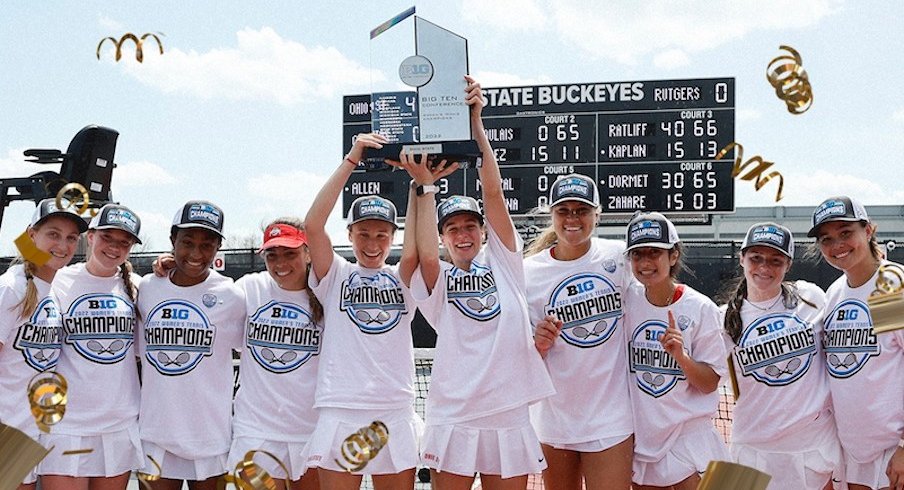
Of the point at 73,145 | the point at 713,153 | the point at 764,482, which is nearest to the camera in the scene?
the point at 764,482

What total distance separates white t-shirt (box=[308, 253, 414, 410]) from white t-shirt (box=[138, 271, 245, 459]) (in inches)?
19.6

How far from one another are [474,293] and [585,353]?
61cm

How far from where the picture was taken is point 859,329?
3.73 metres

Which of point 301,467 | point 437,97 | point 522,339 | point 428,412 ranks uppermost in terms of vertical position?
point 437,97

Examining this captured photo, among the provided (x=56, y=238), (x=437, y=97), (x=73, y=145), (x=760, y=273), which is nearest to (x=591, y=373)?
(x=760, y=273)

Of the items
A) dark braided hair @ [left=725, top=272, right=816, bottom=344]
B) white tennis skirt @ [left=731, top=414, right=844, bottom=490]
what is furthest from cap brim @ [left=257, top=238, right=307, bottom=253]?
white tennis skirt @ [left=731, top=414, right=844, bottom=490]

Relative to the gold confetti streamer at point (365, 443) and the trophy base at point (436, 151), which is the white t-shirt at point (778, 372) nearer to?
the trophy base at point (436, 151)

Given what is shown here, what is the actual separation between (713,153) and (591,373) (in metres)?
12.6

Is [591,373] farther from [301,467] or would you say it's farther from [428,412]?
[301,467]

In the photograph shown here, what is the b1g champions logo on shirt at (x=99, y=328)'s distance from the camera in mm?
3811

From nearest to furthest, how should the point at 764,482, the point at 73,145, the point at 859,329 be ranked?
the point at 764,482
the point at 859,329
the point at 73,145

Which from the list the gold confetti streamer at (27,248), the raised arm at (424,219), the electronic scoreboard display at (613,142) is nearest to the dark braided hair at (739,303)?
the raised arm at (424,219)

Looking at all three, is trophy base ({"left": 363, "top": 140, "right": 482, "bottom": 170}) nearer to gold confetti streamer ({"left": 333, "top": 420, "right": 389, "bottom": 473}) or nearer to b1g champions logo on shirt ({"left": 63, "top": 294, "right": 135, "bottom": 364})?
gold confetti streamer ({"left": 333, "top": 420, "right": 389, "bottom": 473})

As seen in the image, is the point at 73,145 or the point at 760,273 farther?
the point at 73,145
